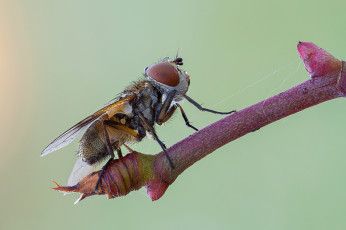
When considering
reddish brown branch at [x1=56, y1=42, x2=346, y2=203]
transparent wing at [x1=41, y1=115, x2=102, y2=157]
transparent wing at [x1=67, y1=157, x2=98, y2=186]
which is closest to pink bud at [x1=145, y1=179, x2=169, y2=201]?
reddish brown branch at [x1=56, y1=42, x2=346, y2=203]

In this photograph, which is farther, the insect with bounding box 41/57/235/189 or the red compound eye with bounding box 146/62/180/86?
the red compound eye with bounding box 146/62/180/86

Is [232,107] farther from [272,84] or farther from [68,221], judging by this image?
[68,221]

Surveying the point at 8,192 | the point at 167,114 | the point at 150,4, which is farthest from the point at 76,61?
the point at 167,114

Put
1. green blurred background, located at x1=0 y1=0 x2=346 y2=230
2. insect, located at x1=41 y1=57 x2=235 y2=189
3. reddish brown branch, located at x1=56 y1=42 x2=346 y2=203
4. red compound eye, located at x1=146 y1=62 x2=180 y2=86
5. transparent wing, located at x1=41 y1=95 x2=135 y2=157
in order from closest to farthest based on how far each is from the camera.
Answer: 1. reddish brown branch, located at x1=56 y1=42 x2=346 y2=203
2. transparent wing, located at x1=41 y1=95 x2=135 y2=157
3. insect, located at x1=41 y1=57 x2=235 y2=189
4. red compound eye, located at x1=146 y1=62 x2=180 y2=86
5. green blurred background, located at x1=0 y1=0 x2=346 y2=230

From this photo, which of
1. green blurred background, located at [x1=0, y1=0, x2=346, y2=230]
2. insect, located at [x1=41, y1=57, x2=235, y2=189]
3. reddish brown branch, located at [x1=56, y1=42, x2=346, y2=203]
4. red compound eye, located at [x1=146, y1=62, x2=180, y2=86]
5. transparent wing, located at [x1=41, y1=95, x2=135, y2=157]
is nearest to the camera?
reddish brown branch, located at [x1=56, y1=42, x2=346, y2=203]

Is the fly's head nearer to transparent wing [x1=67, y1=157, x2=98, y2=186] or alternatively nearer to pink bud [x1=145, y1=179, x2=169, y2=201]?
transparent wing [x1=67, y1=157, x2=98, y2=186]

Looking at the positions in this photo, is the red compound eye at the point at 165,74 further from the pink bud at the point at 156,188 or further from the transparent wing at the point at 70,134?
the pink bud at the point at 156,188

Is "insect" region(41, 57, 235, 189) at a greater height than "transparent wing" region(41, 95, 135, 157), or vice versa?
"transparent wing" region(41, 95, 135, 157)
